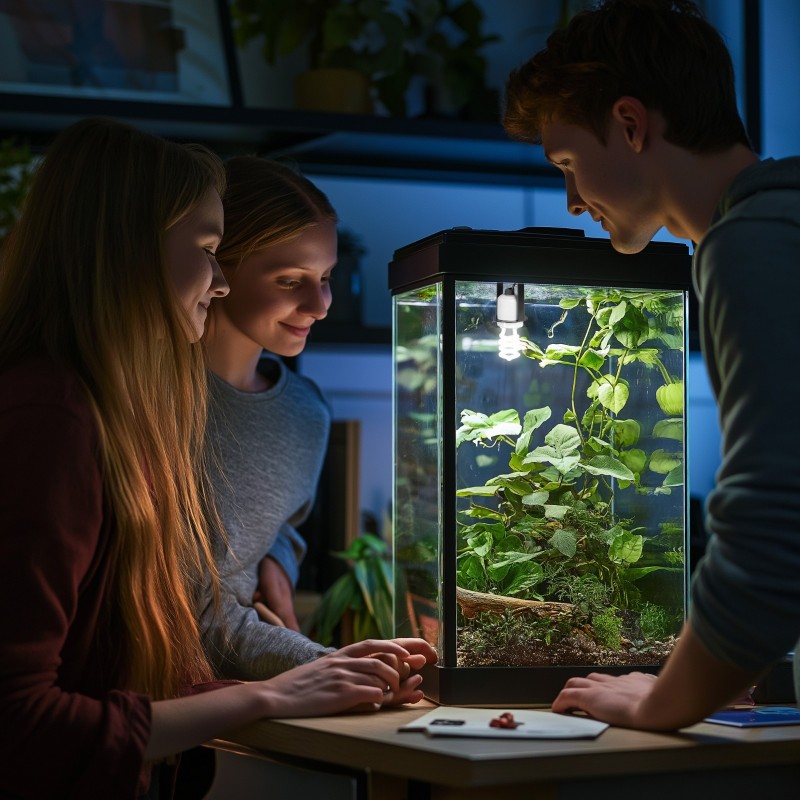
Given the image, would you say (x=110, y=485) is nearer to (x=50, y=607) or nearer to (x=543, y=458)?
(x=50, y=607)

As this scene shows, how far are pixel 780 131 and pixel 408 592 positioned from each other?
6.82 ft

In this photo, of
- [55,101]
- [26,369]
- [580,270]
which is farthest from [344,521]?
[26,369]

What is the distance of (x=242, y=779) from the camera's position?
1234 millimetres

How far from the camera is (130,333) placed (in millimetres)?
1194

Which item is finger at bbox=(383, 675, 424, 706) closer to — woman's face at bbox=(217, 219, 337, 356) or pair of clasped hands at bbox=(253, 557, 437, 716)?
pair of clasped hands at bbox=(253, 557, 437, 716)

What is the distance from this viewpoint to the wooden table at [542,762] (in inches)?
37.3

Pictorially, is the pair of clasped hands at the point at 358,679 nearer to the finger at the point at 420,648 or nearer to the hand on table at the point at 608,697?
the finger at the point at 420,648

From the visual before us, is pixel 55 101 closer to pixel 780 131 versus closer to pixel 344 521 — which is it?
pixel 344 521

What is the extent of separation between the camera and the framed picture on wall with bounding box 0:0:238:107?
2465 millimetres

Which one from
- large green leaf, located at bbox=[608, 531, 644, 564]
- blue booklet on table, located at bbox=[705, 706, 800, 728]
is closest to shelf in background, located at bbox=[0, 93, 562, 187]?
large green leaf, located at bbox=[608, 531, 644, 564]

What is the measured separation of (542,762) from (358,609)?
4.24ft

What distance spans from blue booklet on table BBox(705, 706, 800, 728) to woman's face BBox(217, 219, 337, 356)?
2.40 feet

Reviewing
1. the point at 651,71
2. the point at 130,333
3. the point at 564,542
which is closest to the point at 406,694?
the point at 564,542

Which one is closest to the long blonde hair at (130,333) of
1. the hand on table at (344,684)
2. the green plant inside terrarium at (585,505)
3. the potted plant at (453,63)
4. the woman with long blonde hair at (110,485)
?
the woman with long blonde hair at (110,485)
